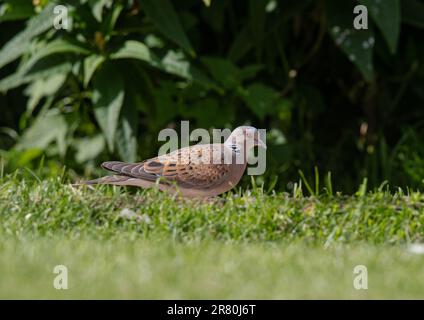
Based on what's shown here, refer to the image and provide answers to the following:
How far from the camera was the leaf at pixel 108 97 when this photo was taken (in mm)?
6527

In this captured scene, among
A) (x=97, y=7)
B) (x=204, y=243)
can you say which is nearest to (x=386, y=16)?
(x=97, y=7)

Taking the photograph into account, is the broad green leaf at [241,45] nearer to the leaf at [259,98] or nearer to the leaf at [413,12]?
the leaf at [259,98]

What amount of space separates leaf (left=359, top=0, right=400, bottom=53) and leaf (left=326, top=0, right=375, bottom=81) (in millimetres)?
352

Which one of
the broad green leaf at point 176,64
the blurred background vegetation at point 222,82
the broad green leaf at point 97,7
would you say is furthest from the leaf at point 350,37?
the broad green leaf at point 97,7

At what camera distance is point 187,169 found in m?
5.07

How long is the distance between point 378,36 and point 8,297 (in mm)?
4726

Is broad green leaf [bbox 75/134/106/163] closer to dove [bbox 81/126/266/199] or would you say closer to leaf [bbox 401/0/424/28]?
dove [bbox 81/126/266/199]

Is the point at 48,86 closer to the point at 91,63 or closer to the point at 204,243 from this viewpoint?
the point at 91,63

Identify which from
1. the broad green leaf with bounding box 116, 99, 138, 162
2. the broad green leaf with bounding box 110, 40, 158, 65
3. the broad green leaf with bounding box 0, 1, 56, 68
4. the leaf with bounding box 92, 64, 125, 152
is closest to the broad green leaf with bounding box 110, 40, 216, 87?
the broad green leaf with bounding box 110, 40, 158, 65

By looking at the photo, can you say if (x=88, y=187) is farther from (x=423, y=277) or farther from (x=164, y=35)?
(x=423, y=277)

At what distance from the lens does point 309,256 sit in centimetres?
432

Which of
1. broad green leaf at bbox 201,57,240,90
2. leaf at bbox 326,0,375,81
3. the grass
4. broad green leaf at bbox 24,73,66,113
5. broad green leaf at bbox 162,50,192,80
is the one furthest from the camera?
broad green leaf at bbox 24,73,66,113

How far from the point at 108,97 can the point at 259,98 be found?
4.03 ft

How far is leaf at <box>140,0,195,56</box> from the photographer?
636cm
